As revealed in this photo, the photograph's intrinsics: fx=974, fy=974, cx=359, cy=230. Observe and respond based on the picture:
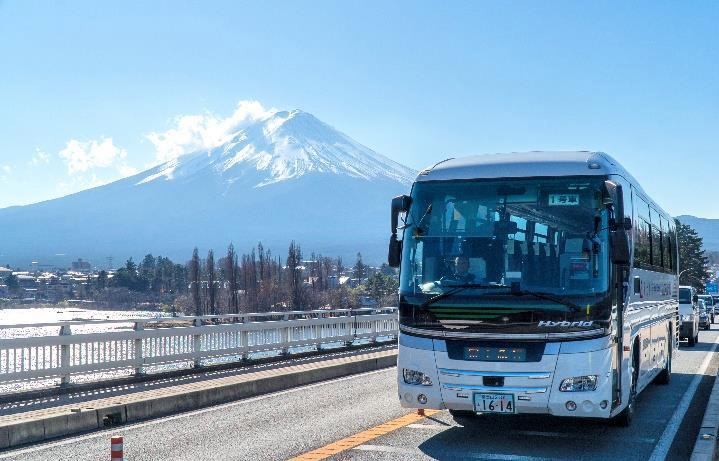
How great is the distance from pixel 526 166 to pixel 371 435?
11.5 ft

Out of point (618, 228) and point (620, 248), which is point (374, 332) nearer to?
point (618, 228)

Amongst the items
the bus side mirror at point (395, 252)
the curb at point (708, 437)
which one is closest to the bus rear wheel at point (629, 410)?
the curb at point (708, 437)

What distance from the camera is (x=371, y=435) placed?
11039 millimetres

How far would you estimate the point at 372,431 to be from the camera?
11359 millimetres

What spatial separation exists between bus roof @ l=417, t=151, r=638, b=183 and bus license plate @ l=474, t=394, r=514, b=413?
2.51 meters

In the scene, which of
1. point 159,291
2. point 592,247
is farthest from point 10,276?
point 592,247

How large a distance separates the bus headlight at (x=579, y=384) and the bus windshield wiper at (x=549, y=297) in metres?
0.70

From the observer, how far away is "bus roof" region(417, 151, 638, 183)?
35.7 ft

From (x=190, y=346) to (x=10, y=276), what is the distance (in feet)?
596

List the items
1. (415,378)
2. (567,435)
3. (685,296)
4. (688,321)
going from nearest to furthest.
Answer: (415,378) → (567,435) → (688,321) → (685,296)

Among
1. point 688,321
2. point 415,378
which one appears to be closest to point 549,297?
point 415,378

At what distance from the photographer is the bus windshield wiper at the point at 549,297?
32.7 feet

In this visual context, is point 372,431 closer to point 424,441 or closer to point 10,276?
point 424,441

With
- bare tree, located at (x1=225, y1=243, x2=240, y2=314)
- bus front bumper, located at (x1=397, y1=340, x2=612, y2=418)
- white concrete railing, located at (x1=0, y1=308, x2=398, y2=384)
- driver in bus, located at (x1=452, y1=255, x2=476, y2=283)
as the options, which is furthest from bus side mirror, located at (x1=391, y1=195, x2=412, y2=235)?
bare tree, located at (x1=225, y1=243, x2=240, y2=314)
